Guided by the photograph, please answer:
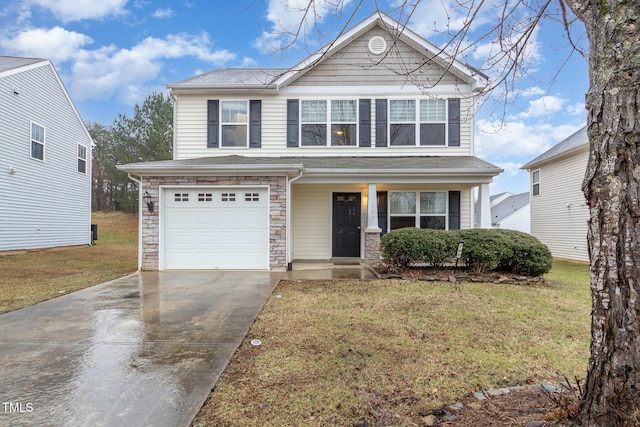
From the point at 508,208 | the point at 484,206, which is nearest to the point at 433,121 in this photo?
the point at 484,206

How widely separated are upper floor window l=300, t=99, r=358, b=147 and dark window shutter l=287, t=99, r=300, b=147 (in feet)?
0.44

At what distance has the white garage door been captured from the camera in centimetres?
864

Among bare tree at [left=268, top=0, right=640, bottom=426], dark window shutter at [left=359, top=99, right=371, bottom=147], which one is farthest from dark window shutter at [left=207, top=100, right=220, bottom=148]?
bare tree at [left=268, top=0, right=640, bottom=426]

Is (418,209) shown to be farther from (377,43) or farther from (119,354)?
(119,354)

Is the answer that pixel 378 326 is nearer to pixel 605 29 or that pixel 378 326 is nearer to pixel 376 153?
pixel 605 29

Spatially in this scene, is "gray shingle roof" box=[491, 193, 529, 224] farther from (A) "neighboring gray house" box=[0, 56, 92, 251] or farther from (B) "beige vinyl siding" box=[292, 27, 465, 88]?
(A) "neighboring gray house" box=[0, 56, 92, 251]

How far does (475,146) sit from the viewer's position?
1099 cm

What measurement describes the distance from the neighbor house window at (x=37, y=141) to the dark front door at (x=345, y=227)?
11.9m

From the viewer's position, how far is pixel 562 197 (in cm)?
1301

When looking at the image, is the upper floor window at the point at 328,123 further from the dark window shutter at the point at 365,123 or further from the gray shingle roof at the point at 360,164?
the gray shingle roof at the point at 360,164

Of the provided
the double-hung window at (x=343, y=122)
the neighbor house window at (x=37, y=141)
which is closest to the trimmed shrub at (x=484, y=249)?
the double-hung window at (x=343, y=122)

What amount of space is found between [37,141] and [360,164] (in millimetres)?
12829

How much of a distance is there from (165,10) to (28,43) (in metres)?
15.5

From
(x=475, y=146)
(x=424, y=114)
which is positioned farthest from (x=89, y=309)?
(x=475, y=146)
